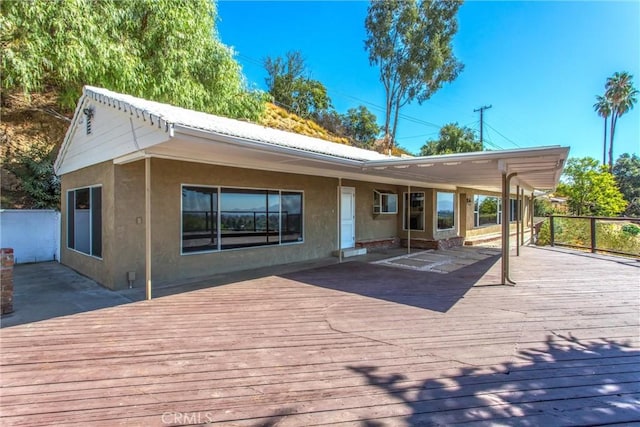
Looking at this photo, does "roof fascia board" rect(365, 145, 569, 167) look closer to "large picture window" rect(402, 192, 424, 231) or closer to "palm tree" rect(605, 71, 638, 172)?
"large picture window" rect(402, 192, 424, 231)

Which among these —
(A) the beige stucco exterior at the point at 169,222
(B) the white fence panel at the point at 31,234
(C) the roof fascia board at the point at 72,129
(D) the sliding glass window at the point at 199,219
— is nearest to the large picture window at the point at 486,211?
(A) the beige stucco exterior at the point at 169,222

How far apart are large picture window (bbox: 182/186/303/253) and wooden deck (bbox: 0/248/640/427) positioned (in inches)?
61.4

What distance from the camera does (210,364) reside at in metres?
3.13

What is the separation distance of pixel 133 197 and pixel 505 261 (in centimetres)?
721

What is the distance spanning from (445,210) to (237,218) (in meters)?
8.71

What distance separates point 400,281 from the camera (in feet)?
22.1

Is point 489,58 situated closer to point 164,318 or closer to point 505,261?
point 505,261

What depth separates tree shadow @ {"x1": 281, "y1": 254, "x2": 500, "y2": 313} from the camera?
17.9ft

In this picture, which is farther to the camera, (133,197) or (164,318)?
(133,197)

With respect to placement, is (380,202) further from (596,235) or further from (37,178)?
(37,178)

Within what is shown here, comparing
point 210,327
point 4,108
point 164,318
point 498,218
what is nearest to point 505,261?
point 210,327

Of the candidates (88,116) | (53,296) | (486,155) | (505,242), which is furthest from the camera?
(88,116)
